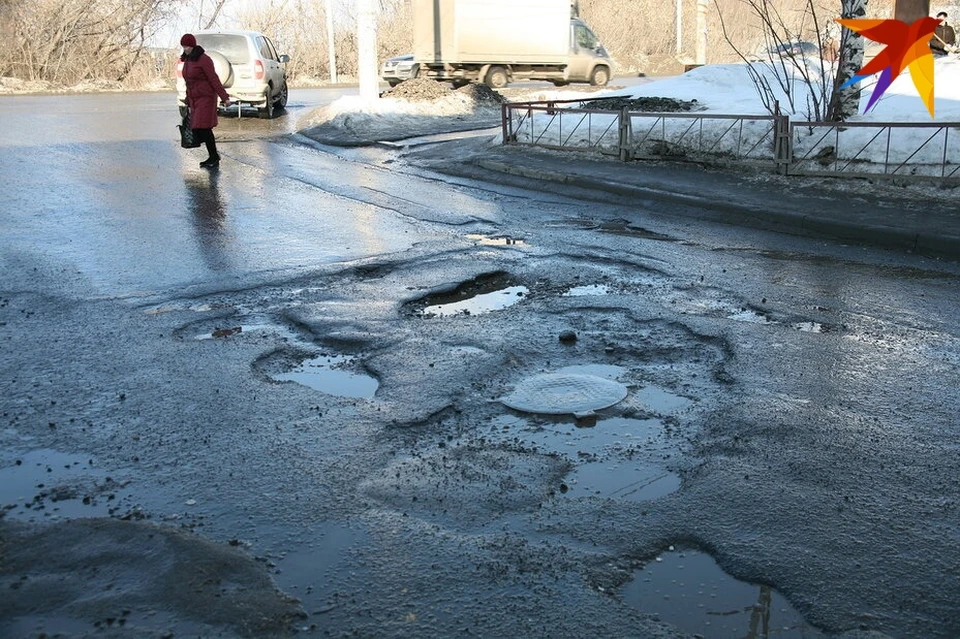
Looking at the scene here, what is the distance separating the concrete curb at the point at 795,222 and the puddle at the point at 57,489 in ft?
23.3

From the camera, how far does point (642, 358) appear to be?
5078 mm

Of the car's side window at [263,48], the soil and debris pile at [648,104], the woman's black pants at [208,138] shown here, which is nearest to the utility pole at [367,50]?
the car's side window at [263,48]

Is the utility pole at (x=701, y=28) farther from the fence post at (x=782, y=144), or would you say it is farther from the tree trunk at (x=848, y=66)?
the fence post at (x=782, y=144)

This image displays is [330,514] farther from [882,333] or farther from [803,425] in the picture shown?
[882,333]

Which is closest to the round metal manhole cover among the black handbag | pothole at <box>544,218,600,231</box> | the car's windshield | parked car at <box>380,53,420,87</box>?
pothole at <box>544,218,600,231</box>

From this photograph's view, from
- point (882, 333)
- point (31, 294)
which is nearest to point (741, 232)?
point (882, 333)

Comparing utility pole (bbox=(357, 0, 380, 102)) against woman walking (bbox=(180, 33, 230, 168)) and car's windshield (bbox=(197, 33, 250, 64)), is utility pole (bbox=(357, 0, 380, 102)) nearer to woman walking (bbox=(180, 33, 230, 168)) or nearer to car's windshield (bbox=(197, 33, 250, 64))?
car's windshield (bbox=(197, 33, 250, 64))

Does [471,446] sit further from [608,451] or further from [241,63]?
[241,63]

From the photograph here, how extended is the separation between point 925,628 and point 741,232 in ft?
21.8

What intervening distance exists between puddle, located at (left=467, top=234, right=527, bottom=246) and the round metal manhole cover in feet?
11.4

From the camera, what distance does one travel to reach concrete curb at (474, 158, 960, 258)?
26.3 feet

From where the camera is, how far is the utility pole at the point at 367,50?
66.4 feet

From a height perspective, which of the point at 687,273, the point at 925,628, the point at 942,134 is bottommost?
the point at 925,628

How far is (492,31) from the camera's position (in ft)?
97.0
